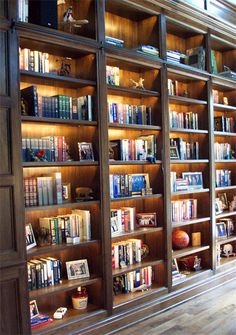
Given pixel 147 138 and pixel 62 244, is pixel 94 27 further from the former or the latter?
pixel 62 244

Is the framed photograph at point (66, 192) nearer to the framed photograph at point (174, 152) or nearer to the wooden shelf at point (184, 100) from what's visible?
the framed photograph at point (174, 152)

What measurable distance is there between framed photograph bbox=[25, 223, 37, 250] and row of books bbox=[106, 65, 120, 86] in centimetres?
145

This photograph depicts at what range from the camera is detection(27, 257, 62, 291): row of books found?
9.21 feet

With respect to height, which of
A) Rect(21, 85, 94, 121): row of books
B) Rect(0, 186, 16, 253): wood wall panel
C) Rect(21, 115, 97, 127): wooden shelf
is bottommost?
Rect(0, 186, 16, 253): wood wall panel

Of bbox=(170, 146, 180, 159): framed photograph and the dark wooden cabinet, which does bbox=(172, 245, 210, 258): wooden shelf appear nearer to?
the dark wooden cabinet

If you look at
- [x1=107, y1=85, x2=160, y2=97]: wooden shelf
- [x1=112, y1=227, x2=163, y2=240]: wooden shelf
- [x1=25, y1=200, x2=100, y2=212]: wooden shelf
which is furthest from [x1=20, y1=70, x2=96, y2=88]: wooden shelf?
[x1=112, y1=227, x2=163, y2=240]: wooden shelf

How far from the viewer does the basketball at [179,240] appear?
4.02 metres

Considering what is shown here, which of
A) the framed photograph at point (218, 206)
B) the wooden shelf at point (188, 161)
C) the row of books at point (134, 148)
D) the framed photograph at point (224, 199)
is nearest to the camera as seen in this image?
the row of books at point (134, 148)

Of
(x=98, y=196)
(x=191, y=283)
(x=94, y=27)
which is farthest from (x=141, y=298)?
(x=94, y=27)

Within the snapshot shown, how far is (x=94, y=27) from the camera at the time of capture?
3.12m

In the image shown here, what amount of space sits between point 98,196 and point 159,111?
3.82 ft

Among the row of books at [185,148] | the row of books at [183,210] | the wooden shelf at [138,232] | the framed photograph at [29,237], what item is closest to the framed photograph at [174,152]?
the row of books at [185,148]

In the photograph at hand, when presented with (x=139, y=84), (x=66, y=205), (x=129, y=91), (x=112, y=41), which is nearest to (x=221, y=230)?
(x=139, y=84)

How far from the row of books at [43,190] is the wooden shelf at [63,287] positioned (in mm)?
653
